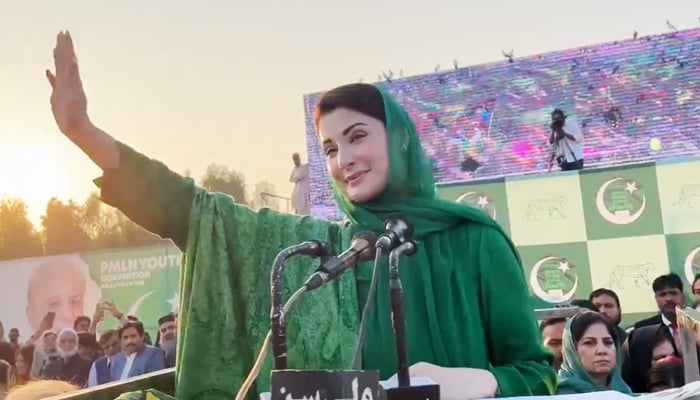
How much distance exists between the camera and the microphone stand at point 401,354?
66 cm

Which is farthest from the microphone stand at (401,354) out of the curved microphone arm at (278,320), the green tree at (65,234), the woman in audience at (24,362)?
the green tree at (65,234)

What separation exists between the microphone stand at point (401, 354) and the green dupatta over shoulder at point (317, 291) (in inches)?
5.5

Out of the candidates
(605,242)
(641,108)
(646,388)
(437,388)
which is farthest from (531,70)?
(437,388)

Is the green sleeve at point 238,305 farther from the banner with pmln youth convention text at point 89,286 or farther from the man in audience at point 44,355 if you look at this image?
the banner with pmln youth convention text at point 89,286

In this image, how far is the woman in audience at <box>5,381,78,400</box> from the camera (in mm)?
1225

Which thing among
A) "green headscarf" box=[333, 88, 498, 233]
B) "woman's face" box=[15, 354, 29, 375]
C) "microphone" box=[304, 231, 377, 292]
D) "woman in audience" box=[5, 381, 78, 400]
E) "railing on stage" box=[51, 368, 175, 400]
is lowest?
"woman's face" box=[15, 354, 29, 375]

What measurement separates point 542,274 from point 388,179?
8.94ft

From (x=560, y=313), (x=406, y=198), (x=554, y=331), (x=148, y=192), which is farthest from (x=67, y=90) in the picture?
(x=560, y=313)

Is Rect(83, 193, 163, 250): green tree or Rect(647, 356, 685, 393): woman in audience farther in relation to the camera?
Rect(83, 193, 163, 250): green tree

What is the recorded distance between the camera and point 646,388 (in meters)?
2.58

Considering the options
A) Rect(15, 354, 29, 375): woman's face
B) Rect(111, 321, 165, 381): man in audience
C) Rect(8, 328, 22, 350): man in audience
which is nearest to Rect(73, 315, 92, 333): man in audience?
Rect(8, 328, 22, 350): man in audience

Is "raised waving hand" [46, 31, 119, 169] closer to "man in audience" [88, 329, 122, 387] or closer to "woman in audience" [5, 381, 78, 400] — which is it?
"woman in audience" [5, 381, 78, 400]

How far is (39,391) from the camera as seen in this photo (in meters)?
1.24

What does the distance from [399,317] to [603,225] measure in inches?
122
